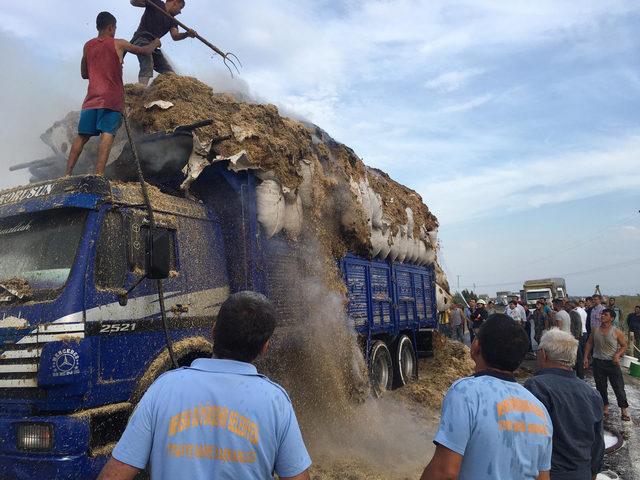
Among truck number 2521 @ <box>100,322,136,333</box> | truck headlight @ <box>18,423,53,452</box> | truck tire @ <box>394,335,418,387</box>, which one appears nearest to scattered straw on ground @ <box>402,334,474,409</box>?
truck tire @ <box>394,335,418,387</box>

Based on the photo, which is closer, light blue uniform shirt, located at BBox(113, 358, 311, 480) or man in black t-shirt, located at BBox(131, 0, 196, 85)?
light blue uniform shirt, located at BBox(113, 358, 311, 480)

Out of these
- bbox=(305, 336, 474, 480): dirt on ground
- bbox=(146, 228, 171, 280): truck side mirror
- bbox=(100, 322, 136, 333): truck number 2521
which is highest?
bbox=(146, 228, 171, 280): truck side mirror

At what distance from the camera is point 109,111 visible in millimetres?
5023

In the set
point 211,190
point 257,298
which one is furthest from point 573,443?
point 211,190

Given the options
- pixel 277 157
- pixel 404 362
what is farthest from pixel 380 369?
pixel 277 157

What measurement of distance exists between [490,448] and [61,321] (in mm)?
2780

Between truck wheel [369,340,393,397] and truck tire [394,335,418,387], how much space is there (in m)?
0.29

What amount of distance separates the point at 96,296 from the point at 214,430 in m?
2.40

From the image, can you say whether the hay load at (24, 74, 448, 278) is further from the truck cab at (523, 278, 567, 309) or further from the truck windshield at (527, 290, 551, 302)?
the truck windshield at (527, 290, 551, 302)

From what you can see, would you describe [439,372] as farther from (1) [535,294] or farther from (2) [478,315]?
(1) [535,294]

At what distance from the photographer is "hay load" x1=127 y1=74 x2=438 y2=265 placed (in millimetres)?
5367

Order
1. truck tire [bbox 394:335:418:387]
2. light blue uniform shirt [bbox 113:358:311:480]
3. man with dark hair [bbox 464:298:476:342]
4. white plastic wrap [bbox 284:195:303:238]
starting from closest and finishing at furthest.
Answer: light blue uniform shirt [bbox 113:358:311:480] → white plastic wrap [bbox 284:195:303:238] → truck tire [bbox 394:335:418:387] → man with dark hair [bbox 464:298:476:342]

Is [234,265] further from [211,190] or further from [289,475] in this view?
[289,475]

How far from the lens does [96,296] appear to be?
150 inches
